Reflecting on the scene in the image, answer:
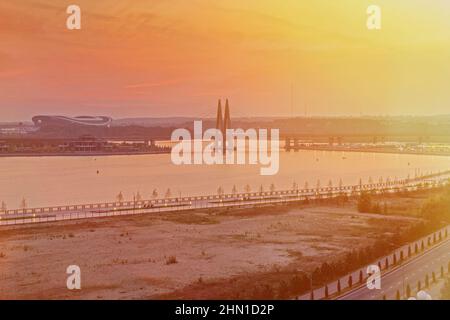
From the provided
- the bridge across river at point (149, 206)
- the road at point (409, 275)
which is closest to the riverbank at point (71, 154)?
the bridge across river at point (149, 206)

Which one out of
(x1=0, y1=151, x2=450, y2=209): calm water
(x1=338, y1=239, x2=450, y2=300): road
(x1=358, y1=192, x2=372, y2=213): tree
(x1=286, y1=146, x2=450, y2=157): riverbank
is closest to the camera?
(x1=338, y1=239, x2=450, y2=300): road

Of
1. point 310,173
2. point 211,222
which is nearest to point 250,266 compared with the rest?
point 211,222

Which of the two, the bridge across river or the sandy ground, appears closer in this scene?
the sandy ground

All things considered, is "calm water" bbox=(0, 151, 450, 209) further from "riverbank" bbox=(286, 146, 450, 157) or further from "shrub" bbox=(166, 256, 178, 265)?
"shrub" bbox=(166, 256, 178, 265)

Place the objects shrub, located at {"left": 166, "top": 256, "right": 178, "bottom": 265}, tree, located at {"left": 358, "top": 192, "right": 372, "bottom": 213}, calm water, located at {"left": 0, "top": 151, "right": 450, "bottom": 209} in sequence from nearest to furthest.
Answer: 1. shrub, located at {"left": 166, "top": 256, "right": 178, "bottom": 265}
2. tree, located at {"left": 358, "top": 192, "right": 372, "bottom": 213}
3. calm water, located at {"left": 0, "top": 151, "right": 450, "bottom": 209}

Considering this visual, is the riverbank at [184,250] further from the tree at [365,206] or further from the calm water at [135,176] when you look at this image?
the calm water at [135,176]

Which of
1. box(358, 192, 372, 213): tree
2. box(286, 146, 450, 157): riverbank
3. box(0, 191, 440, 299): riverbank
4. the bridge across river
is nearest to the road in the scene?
box(0, 191, 440, 299): riverbank
